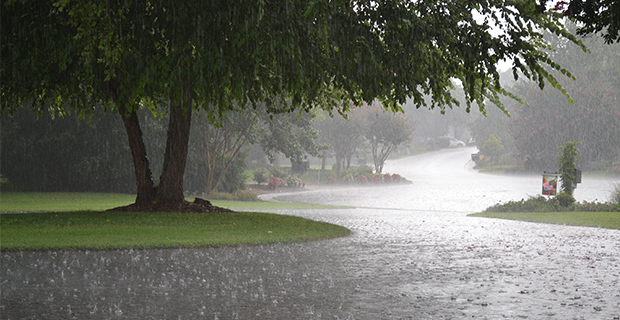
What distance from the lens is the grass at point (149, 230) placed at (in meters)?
10.7

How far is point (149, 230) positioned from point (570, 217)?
12.2 meters

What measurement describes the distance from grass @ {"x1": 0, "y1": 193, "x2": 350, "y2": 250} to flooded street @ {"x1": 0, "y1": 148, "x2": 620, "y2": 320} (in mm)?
626

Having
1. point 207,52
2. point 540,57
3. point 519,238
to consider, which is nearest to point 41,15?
point 207,52

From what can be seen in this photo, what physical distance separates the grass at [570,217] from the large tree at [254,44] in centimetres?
554

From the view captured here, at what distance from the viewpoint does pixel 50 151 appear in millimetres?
28547

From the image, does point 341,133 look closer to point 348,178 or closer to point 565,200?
point 348,178

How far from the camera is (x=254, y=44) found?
36.6ft

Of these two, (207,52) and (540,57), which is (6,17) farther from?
(540,57)

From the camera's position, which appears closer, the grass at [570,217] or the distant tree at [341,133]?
the grass at [570,217]

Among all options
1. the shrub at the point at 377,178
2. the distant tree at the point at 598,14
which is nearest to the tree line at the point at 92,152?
the shrub at the point at 377,178

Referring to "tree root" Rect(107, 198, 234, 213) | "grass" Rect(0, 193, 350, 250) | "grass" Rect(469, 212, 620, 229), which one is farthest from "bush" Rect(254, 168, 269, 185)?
"grass" Rect(0, 193, 350, 250)

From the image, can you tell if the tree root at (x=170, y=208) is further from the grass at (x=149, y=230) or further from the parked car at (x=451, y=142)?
the parked car at (x=451, y=142)

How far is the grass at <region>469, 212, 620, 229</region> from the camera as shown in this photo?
16281 millimetres

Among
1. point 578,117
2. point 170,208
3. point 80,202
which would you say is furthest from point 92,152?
point 578,117
